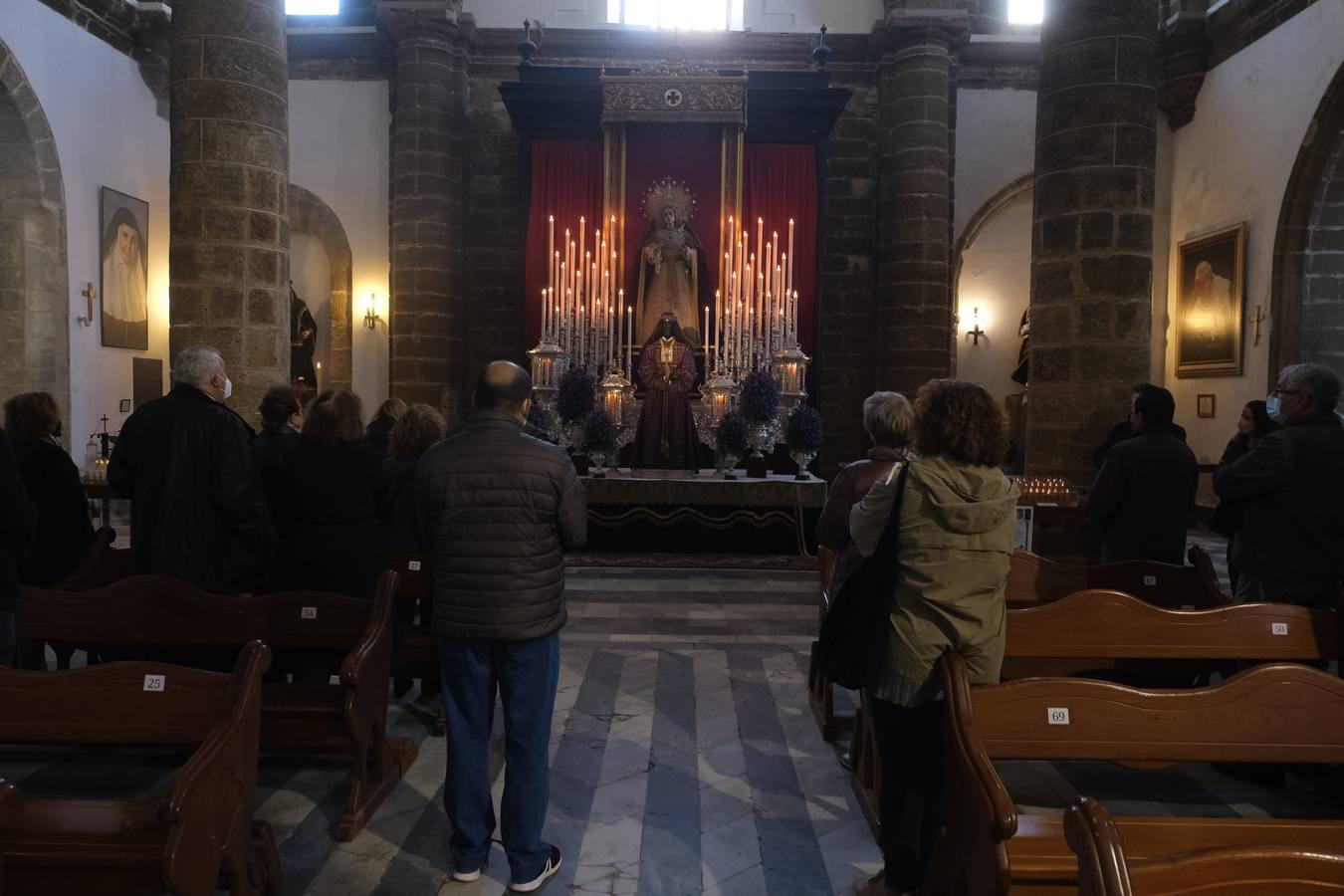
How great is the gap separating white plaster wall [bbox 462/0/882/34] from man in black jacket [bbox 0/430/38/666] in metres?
12.7

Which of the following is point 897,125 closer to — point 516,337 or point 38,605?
point 516,337

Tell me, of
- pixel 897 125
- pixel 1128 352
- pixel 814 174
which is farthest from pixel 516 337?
pixel 1128 352

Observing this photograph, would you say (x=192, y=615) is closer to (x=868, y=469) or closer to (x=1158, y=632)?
(x=868, y=469)

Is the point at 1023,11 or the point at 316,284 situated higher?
the point at 1023,11

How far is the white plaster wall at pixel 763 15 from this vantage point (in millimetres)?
14453

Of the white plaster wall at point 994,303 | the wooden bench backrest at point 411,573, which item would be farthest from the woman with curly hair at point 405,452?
the white plaster wall at point 994,303

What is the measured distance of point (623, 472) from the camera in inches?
386

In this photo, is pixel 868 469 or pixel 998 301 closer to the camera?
pixel 868 469

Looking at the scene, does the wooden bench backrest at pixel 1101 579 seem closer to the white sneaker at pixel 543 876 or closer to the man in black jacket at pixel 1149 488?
the man in black jacket at pixel 1149 488

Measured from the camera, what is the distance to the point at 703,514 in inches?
364

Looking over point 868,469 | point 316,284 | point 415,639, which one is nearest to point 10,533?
point 415,639

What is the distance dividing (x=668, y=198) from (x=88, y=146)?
24.1ft

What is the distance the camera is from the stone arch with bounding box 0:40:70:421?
1091cm

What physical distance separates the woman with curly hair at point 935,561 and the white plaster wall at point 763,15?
13.2 m
